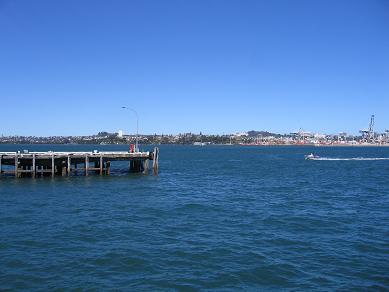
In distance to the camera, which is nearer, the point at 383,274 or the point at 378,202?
the point at 383,274

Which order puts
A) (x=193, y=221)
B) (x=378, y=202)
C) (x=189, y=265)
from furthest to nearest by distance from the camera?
(x=378, y=202), (x=193, y=221), (x=189, y=265)

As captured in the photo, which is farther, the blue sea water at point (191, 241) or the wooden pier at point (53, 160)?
the wooden pier at point (53, 160)

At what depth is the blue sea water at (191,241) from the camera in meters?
15.2

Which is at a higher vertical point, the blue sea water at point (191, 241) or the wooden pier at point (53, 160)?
the wooden pier at point (53, 160)

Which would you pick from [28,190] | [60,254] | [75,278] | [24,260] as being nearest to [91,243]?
[60,254]

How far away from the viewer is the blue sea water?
15.2 meters

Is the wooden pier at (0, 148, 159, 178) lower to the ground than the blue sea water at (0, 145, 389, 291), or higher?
higher

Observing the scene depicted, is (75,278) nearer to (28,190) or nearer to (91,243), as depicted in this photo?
(91,243)

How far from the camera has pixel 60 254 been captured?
1772cm

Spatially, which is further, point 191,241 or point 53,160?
point 53,160

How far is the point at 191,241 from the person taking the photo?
66.1 feet

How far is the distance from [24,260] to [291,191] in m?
29.0

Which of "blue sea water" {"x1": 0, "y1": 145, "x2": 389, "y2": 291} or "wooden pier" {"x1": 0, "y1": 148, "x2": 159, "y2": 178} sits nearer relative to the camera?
"blue sea water" {"x1": 0, "y1": 145, "x2": 389, "y2": 291}

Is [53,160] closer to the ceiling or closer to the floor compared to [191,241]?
closer to the ceiling
